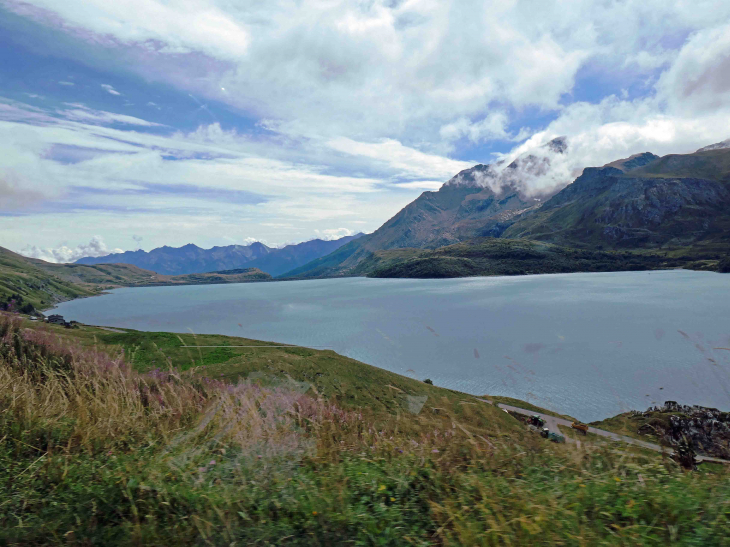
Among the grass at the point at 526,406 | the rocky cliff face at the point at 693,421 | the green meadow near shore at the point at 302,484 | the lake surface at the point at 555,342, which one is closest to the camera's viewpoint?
the green meadow near shore at the point at 302,484

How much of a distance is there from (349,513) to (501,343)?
8397 centimetres

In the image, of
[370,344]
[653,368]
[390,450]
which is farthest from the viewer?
[370,344]

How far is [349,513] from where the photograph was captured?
4.28m

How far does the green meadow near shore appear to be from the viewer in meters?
3.96

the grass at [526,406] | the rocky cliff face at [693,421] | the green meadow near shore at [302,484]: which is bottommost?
the grass at [526,406]

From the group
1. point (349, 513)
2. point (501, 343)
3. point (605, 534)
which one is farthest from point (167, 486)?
point (501, 343)

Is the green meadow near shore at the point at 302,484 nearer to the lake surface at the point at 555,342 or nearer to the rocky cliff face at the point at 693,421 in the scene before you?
the lake surface at the point at 555,342

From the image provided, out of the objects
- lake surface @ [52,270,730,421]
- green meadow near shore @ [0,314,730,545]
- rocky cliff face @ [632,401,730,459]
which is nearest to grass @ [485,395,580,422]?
lake surface @ [52,270,730,421]

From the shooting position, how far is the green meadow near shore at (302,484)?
156 inches

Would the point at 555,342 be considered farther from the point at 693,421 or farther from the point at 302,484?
the point at 302,484

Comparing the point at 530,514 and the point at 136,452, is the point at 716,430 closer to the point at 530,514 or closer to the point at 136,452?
the point at 530,514

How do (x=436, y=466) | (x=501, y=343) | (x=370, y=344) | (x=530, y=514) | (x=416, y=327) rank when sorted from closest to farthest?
(x=530, y=514) → (x=436, y=466) → (x=501, y=343) → (x=370, y=344) → (x=416, y=327)

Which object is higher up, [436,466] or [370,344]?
[436,466]

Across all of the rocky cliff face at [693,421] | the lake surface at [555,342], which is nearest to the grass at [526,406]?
the lake surface at [555,342]
